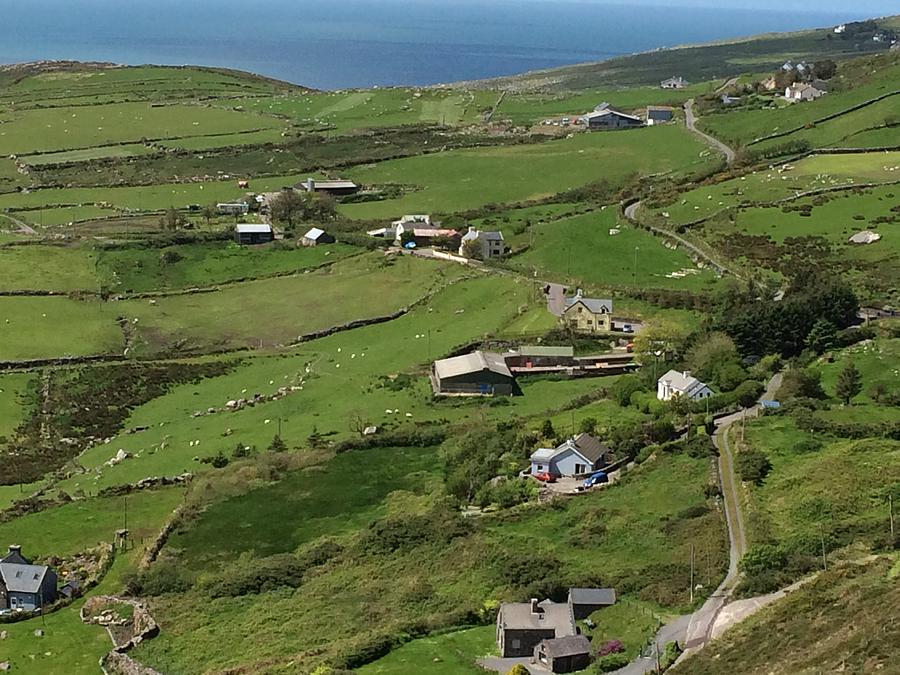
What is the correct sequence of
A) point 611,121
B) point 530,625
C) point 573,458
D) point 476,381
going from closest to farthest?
point 530,625, point 573,458, point 476,381, point 611,121

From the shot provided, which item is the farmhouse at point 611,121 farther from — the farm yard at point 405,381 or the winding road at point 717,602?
the winding road at point 717,602

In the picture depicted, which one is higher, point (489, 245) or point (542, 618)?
point (489, 245)

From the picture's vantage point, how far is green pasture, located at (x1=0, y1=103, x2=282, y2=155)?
5182 inches

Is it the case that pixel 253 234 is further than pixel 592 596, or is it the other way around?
pixel 253 234

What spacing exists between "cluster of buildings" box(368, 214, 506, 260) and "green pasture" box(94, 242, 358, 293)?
12.4 ft

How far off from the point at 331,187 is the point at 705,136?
3527 cm

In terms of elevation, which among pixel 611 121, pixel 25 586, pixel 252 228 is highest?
pixel 611 121

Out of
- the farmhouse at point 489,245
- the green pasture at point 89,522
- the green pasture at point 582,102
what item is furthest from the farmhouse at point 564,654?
the green pasture at point 582,102

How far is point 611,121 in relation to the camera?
13025 centimetres

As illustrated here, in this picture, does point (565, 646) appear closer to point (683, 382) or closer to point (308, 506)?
point (308, 506)

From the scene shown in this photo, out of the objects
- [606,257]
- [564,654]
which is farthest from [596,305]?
[564,654]

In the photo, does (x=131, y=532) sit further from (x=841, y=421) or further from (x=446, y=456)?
(x=841, y=421)

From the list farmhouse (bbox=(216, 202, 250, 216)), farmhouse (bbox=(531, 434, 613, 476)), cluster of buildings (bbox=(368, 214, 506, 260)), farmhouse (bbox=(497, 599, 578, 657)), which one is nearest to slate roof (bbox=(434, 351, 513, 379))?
farmhouse (bbox=(531, 434, 613, 476))

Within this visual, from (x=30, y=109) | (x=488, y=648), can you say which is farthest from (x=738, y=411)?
(x=30, y=109)
